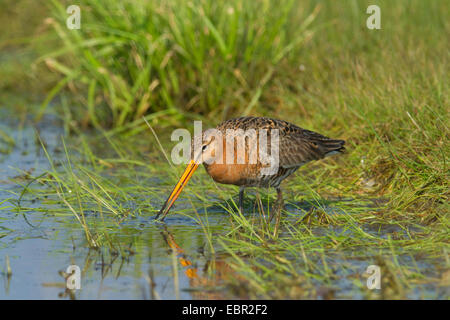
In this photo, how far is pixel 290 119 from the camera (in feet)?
28.6

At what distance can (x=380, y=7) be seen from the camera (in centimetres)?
1062

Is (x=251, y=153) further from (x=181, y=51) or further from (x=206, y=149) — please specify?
(x=181, y=51)

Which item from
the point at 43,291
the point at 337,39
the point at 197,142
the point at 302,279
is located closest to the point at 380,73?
the point at 337,39

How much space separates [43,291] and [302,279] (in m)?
1.65

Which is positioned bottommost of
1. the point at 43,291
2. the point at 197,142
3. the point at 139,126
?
the point at 43,291

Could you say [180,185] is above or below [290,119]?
below

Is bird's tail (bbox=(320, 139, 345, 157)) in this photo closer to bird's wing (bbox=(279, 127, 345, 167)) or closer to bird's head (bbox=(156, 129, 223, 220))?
bird's wing (bbox=(279, 127, 345, 167))

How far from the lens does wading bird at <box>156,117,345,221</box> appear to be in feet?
20.0

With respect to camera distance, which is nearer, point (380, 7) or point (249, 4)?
point (249, 4)

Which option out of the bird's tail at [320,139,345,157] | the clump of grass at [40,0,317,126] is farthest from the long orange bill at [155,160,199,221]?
the clump of grass at [40,0,317,126]

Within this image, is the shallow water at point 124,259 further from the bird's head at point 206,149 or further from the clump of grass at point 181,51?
the clump of grass at point 181,51

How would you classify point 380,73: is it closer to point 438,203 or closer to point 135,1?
point 438,203

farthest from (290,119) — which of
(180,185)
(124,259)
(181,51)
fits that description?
(124,259)

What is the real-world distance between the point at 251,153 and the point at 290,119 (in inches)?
101
